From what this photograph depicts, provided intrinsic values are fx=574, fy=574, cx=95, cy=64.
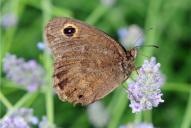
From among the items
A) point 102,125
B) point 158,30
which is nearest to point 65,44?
point 102,125

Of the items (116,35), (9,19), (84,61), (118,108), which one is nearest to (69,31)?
(84,61)

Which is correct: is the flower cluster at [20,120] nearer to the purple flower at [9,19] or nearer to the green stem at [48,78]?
the green stem at [48,78]

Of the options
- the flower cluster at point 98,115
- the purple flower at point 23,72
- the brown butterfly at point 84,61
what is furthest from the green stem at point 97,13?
the brown butterfly at point 84,61

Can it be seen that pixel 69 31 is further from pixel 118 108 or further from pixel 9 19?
pixel 9 19

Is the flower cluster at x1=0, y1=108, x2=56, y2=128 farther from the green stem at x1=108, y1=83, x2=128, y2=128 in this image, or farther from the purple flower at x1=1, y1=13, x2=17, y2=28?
the purple flower at x1=1, y1=13, x2=17, y2=28

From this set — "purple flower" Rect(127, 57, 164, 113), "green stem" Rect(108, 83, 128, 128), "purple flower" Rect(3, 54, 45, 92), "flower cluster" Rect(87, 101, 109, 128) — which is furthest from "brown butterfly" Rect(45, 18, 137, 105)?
"flower cluster" Rect(87, 101, 109, 128)

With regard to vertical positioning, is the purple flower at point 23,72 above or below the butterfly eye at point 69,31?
below
